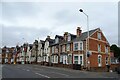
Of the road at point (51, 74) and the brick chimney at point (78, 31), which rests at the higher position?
the brick chimney at point (78, 31)

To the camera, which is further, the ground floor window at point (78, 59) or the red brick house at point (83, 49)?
the ground floor window at point (78, 59)

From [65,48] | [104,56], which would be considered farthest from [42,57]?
[104,56]

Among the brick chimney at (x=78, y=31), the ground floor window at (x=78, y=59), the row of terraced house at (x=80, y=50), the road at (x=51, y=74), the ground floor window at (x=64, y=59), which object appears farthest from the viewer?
the ground floor window at (x=64, y=59)

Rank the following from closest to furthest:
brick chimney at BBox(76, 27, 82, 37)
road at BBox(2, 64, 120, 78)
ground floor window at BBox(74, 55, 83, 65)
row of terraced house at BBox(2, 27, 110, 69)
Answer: road at BBox(2, 64, 120, 78), row of terraced house at BBox(2, 27, 110, 69), ground floor window at BBox(74, 55, 83, 65), brick chimney at BBox(76, 27, 82, 37)

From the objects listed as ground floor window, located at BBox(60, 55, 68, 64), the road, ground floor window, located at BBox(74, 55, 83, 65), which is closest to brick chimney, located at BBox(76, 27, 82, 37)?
ground floor window, located at BBox(74, 55, 83, 65)

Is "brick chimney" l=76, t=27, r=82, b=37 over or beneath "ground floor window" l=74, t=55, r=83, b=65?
over

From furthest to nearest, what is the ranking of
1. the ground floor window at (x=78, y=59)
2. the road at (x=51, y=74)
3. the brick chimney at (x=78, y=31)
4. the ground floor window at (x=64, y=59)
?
the ground floor window at (x=64, y=59) → the brick chimney at (x=78, y=31) → the ground floor window at (x=78, y=59) → the road at (x=51, y=74)

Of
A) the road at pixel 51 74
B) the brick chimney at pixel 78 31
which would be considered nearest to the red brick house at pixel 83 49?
the brick chimney at pixel 78 31

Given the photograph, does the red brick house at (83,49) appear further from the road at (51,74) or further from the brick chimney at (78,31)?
the road at (51,74)

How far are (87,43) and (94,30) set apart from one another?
5106mm

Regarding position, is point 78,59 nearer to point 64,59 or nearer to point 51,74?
point 64,59

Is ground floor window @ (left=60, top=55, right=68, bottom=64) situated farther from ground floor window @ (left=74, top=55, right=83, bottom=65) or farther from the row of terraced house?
ground floor window @ (left=74, top=55, right=83, bottom=65)

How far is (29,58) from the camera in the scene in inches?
3440

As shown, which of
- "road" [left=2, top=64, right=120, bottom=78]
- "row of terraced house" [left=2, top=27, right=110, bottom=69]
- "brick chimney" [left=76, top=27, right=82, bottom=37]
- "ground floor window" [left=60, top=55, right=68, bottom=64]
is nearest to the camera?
"road" [left=2, top=64, right=120, bottom=78]
